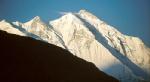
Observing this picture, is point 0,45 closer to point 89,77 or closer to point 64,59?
point 64,59

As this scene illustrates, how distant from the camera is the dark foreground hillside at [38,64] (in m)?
22.2

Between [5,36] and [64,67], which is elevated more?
[5,36]

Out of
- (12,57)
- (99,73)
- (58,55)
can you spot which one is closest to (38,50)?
(58,55)

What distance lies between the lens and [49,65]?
82.1 feet

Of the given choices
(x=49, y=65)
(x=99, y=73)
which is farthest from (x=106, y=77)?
(x=49, y=65)

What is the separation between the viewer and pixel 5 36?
26172 millimetres

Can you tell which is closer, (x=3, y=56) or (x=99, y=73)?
(x=3, y=56)

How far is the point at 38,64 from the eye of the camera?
24391 millimetres

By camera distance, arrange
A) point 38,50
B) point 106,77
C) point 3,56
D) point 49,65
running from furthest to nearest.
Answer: point 106,77, point 38,50, point 49,65, point 3,56

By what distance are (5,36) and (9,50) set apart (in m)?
2.30

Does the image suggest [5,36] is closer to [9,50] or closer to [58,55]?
[9,50]

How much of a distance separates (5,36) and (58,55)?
471cm

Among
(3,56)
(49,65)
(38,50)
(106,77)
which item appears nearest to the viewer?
(3,56)

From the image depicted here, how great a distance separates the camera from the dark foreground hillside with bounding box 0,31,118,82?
22.2m
